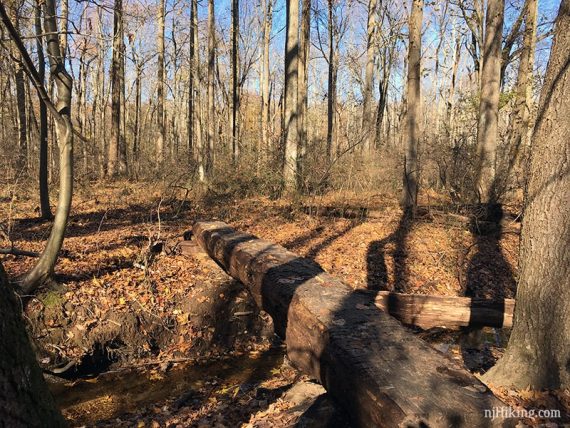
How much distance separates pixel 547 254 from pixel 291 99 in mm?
10126

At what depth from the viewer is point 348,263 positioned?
7.73 metres

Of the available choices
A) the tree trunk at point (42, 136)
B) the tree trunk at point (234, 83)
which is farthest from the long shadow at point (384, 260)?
the tree trunk at point (42, 136)

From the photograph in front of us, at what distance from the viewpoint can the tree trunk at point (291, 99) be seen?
11875 millimetres

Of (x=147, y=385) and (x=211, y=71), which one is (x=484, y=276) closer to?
(x=147, y=385)

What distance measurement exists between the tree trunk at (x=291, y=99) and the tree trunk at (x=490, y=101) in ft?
15.9

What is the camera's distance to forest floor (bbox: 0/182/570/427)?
418 centimetres

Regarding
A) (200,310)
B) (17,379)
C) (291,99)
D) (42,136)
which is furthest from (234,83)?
(17,379)

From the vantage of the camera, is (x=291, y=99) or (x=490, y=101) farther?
(x=291, y=99)

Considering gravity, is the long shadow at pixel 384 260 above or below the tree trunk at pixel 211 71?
below

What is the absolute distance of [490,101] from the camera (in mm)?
10812

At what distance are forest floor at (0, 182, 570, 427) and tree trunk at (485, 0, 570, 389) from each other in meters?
0.22

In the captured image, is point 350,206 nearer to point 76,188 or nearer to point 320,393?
point 320,393

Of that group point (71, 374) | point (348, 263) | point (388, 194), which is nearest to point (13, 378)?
point (71, 374)

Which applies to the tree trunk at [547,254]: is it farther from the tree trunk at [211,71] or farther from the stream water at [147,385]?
the tree trunk at [211,71]
